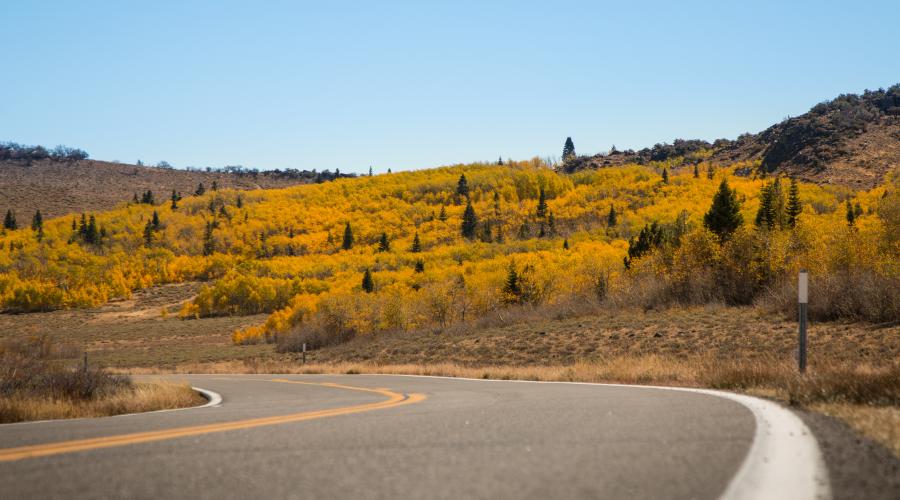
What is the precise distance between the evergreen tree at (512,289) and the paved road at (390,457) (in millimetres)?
81631

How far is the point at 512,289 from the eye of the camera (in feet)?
291

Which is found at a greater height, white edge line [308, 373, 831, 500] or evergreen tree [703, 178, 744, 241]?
evergreen tree [703, 178, 744, 241]

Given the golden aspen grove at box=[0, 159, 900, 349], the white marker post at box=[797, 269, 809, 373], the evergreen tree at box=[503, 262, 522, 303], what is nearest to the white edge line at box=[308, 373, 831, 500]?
the white marker post at box=[797, 269, 809, 373]

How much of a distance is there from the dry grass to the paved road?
2869 millimetres

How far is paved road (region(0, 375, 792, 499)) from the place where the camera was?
3.15m

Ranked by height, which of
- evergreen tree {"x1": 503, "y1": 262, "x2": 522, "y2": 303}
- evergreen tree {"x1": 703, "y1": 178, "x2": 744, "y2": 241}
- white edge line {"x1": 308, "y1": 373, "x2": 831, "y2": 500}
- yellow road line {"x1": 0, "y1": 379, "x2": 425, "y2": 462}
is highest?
evergreen tree {"x1": 703, "y1": 178, "x2": 744, "y2": 241}

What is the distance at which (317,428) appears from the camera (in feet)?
17.8

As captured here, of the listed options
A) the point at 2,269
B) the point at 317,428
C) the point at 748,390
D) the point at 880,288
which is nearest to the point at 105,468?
the point at 317,428

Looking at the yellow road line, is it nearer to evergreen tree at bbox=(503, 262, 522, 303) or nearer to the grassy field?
the grassy field

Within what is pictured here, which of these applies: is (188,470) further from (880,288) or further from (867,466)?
(880,288)

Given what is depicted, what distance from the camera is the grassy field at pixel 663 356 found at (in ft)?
26.0

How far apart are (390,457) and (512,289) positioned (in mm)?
85275

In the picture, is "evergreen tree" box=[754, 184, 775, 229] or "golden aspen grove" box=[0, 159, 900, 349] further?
"evergreen tree" box=[754, 184, 775, 229]

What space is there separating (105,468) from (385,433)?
2000mm
